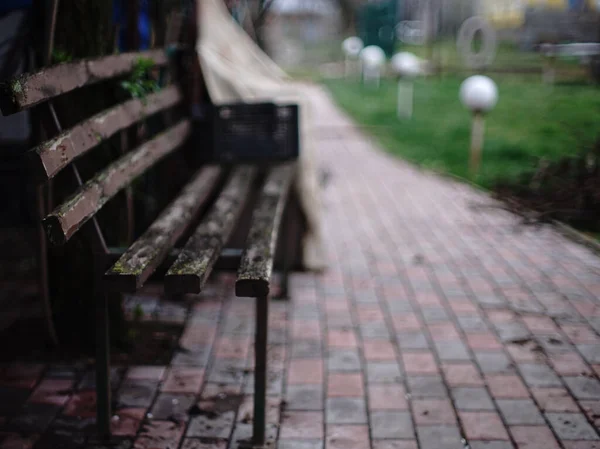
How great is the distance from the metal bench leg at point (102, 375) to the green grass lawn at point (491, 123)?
2.34 metres

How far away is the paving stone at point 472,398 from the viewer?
2.98 m

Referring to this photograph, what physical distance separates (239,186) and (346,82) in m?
14.7

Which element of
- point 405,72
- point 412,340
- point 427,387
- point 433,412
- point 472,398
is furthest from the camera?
point 405,72

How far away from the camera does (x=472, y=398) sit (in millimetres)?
3051

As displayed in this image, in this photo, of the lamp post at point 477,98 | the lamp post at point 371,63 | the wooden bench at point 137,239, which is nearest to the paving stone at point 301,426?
the wooden bench at point 137,239

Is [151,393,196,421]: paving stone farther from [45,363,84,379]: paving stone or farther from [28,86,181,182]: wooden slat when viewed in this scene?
[28,86,181,182]: wooden slat

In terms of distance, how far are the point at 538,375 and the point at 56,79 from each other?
98.5 inches

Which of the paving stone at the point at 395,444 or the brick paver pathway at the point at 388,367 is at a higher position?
A: the brick paver pathway at the point at 388,367

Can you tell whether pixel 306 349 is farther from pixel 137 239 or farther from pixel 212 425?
pixel 137 239

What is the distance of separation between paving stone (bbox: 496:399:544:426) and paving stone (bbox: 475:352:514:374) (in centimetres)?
29

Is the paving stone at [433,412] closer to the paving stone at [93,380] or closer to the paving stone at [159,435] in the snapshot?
the paving stone at [159,435]

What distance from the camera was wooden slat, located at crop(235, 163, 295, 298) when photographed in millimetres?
2384

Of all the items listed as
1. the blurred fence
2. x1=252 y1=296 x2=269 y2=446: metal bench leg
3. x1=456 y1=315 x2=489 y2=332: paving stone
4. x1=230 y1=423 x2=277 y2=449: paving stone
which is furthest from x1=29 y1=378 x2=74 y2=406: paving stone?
the blurred fence

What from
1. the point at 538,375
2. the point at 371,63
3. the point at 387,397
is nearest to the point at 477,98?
the point at 538,375
